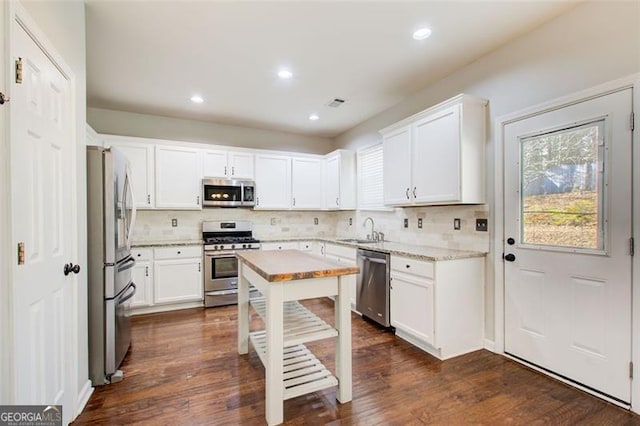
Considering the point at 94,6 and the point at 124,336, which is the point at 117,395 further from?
the point at 94,6

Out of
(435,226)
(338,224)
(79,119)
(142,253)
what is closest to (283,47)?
(79,119)

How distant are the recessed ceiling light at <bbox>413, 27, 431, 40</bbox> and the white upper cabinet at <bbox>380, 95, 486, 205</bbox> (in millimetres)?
619

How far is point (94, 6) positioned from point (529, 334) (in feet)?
13.9

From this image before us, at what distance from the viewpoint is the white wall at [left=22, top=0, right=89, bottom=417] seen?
1.77m

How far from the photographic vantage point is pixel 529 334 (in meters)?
2.44

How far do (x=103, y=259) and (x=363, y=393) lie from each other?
218cm

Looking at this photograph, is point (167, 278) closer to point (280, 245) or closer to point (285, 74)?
point (280, 245)

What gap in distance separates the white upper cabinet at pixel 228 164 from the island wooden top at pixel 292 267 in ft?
7.53

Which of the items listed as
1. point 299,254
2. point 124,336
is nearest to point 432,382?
point 299,254

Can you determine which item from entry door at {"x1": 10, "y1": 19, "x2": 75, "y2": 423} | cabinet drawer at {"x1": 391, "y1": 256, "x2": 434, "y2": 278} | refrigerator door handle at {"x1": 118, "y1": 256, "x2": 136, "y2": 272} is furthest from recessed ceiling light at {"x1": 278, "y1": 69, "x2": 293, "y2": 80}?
refrigerator door handle at {"x1": 118, "y1": 256, "x2": 136, "y2": 272}

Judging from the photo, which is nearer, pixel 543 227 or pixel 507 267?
pixel 543 227

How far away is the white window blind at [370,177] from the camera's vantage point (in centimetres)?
432

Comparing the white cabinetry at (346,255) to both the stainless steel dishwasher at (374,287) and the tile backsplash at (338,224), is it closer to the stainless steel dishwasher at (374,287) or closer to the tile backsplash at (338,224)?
the stainless steel dishwasher at (374,287)

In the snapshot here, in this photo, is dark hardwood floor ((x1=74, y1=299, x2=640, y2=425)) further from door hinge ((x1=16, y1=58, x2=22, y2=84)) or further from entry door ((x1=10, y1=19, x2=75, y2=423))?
A: door hinge ((x1=16, y1=58, x2=22, y2=84))
